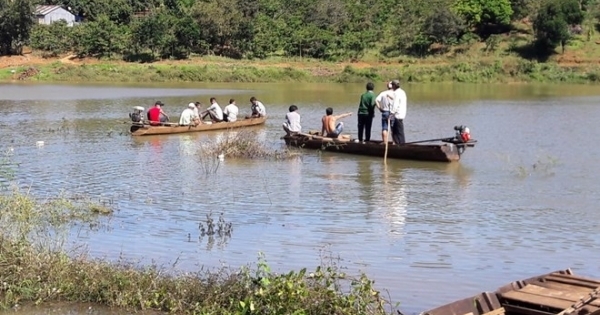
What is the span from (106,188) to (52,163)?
359 centimetres

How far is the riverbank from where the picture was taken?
5369cm

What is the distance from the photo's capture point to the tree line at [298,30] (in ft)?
197

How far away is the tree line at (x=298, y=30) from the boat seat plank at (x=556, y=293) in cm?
5366

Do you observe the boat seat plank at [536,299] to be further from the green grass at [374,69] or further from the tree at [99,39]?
the tree at [99,39]

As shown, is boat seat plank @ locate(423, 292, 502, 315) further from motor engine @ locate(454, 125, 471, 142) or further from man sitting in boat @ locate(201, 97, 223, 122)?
man sitting in boat @ locate(201, 97, 223, 122)

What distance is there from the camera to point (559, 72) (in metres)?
54.4

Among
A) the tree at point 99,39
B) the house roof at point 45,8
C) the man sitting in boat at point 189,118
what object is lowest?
the man sitting in boat at point 189,118

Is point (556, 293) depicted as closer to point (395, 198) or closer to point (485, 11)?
point (395, 198)

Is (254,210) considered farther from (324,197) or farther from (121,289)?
(121,289)

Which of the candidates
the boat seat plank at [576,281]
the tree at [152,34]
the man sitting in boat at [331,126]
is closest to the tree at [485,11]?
the tree at [152,34]

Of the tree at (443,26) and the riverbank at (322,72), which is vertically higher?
the tree at (443,26)

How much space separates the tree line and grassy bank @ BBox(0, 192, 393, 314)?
52.5 m

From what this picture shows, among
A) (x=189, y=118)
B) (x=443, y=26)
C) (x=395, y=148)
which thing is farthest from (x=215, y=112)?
(x=443, y=26)

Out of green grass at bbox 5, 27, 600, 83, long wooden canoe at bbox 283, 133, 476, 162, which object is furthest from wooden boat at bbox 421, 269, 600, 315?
green grass at bbox 5, 27, 600, 83
